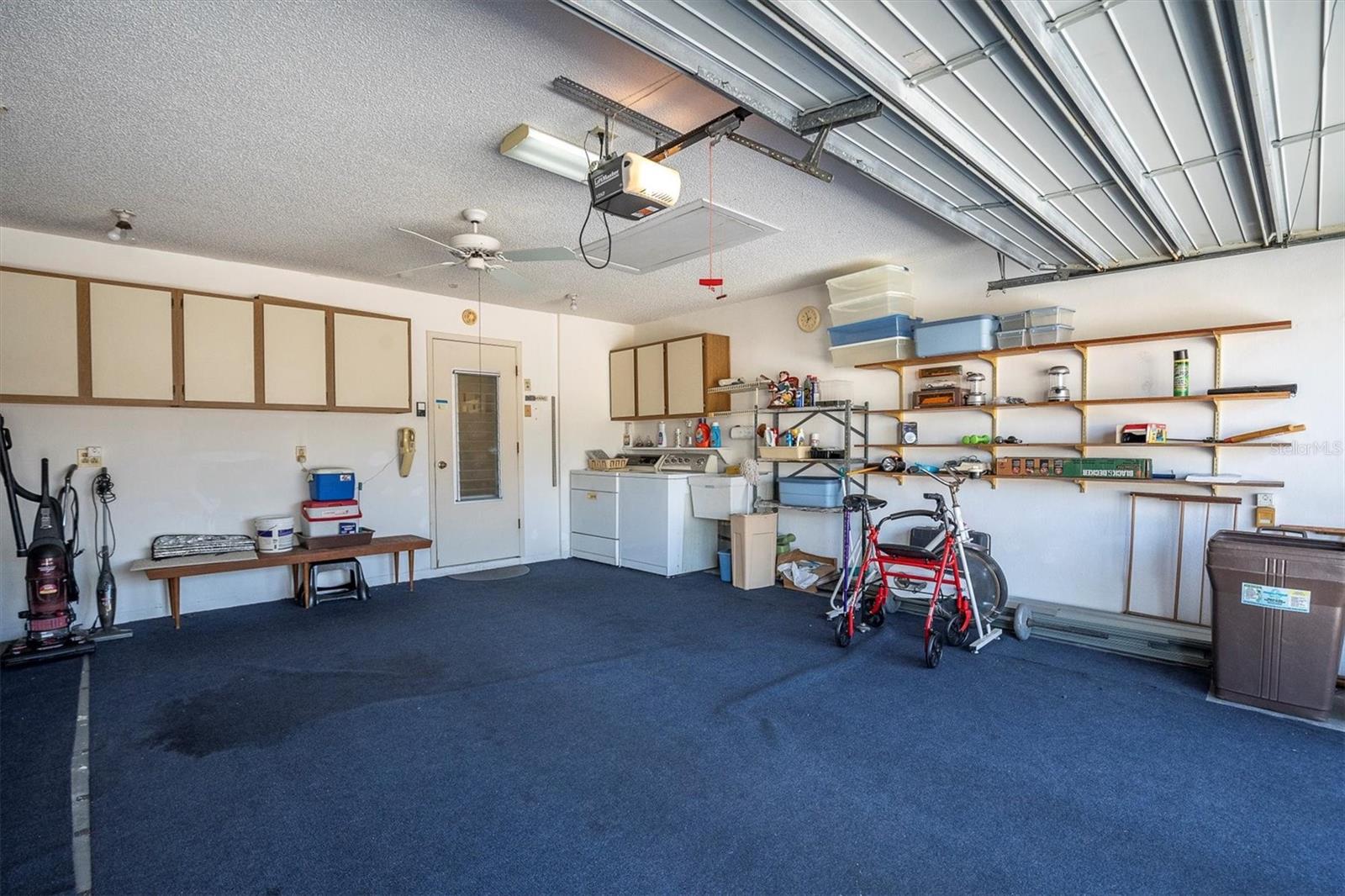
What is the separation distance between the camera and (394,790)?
7.55 feet

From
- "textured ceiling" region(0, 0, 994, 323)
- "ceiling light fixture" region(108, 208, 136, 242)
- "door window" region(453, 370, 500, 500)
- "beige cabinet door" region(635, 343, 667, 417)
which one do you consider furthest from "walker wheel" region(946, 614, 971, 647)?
"ceiling light fixture" region(108, 208, 136, 242)

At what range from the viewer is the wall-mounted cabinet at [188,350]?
3904 millimetres

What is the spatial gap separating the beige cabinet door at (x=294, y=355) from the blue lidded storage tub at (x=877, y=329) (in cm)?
412

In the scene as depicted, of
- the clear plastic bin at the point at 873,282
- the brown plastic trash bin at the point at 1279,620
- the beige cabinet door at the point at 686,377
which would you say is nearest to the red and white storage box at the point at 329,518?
the beige cabinet door at the point at 686,377

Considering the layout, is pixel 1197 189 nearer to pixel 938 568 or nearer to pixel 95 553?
pixel 938 568

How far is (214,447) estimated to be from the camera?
15.7 feet

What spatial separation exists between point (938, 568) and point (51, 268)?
6.04 m

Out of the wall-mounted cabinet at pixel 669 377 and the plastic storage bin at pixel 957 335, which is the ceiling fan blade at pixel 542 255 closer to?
the plastic storage bin at pixel 957 335

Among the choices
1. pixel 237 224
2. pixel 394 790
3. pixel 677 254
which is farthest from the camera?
pixel 677 254

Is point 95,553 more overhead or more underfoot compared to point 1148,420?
more underfoot

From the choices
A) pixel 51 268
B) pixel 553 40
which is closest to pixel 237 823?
pixel 553 40

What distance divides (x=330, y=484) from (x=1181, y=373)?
5.89 m

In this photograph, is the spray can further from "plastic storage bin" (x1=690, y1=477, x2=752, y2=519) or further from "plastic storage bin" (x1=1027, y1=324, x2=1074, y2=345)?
"plastic storage bin" (x1=690, y1=477, x2=752, y2=519)

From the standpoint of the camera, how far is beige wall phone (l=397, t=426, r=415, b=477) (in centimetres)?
558
